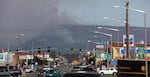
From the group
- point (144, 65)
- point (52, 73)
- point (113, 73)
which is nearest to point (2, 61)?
point (113, 73)

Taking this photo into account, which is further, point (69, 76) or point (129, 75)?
point (129, 75)

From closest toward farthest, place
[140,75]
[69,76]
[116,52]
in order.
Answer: [69,76] < [140,75] < [116,52]

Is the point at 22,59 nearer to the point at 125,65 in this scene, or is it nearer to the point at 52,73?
the point at 52,73

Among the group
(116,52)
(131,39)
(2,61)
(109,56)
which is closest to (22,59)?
(2,61)

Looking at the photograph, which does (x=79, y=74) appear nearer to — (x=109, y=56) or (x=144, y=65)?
(x=144, y=65)

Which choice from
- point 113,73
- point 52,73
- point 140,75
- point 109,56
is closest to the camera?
point 140,75

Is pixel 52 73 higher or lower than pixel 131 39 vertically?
lower

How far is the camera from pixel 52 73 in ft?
192

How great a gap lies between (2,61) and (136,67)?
396 feet

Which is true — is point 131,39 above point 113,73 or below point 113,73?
above

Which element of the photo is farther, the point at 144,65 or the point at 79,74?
the point at 144,65

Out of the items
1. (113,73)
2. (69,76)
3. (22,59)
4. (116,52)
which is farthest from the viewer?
(22,59)

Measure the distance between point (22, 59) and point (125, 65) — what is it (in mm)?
153612

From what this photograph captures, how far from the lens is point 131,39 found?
62000 millimetres
